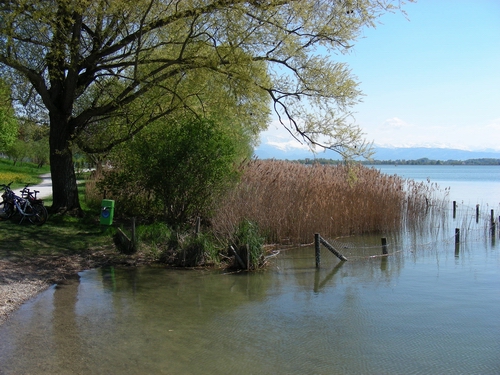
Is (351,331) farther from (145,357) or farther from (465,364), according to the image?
(145,357)

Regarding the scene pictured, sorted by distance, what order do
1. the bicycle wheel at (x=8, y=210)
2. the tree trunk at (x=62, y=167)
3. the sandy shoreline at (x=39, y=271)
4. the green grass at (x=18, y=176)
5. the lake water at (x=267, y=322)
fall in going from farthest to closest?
the green grass at (x=18, y=176)
the tree trunk at (x=62, y=167)
the bicycle wheel at (x=8, y=210)
the sandy shoreline at (x=39, y=271)
the lake water at (x=267, y=322)

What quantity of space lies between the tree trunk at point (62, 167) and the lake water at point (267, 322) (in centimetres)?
499

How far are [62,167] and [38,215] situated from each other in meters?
1.85

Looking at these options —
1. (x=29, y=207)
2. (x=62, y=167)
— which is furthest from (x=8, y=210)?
(x=62, y=167)

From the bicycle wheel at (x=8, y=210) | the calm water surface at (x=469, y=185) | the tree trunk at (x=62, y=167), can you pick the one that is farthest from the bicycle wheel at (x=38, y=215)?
the calm water surface at (x=469, y=185)

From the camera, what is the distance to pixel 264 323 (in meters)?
8.27

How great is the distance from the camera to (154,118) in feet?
48.4

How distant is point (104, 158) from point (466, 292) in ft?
42.3

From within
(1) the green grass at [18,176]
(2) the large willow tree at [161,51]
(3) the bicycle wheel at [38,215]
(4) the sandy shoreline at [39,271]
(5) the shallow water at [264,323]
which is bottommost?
(5) the shallow water at [264,323]

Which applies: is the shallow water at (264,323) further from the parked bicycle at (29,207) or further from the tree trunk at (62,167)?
the tree trunk at (62,167)

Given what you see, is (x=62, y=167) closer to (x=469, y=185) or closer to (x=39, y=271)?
(x=39, y=271)

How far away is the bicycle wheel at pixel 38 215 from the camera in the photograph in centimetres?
1438

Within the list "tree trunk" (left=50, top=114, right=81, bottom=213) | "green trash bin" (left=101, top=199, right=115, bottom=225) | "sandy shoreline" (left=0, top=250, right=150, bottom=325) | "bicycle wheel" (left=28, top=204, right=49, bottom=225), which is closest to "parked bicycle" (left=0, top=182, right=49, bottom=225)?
"bicycle wheel" (left=28, top=204, right=49, bottom=225)

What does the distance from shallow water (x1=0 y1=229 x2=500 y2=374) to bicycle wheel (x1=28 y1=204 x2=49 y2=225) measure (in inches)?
154
